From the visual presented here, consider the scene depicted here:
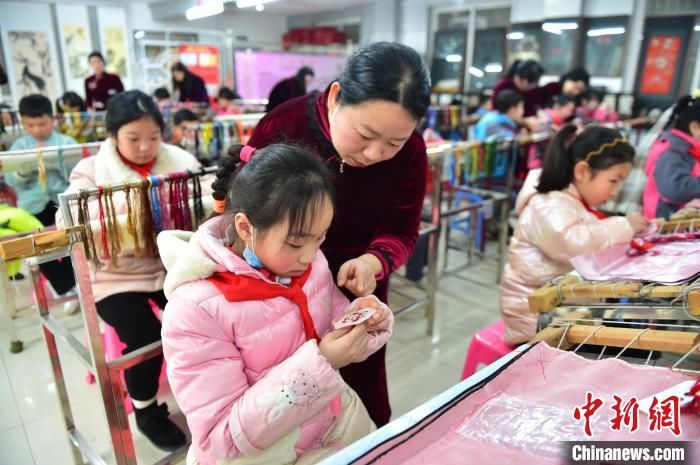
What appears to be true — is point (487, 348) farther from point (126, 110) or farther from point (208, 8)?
point (208, 8)

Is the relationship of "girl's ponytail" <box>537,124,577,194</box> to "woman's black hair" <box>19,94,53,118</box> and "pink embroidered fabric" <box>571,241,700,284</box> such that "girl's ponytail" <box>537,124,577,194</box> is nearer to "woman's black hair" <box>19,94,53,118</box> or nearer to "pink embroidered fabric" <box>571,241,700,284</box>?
"pink embroidered fabric" <box>571,241,700,284</box>

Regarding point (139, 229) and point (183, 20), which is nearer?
point (139, 229)

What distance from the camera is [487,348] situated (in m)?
1.88

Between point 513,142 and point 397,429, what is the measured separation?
9.31ft

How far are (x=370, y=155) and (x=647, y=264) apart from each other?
32.9 inches

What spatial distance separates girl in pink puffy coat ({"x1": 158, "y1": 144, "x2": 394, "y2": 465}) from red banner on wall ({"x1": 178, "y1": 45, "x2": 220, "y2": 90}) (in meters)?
8.23

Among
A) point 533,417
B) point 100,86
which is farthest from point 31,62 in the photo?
point 533,417

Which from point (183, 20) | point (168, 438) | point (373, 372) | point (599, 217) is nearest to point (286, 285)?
point (373, 372)

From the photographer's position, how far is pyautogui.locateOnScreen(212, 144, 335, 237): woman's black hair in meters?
0.90

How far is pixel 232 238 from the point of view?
3.37 ft

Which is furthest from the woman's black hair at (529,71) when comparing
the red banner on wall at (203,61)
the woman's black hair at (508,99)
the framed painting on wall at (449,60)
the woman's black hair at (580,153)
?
the red banner on wall at (203,61)

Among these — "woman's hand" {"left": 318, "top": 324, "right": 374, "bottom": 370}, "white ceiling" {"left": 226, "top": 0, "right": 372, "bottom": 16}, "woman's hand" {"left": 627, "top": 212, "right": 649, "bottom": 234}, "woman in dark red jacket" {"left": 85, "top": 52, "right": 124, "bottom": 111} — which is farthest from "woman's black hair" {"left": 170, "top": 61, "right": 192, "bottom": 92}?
"woman's hand" {"left": 318, "top": 324, "right": 374, "bottom": 370}

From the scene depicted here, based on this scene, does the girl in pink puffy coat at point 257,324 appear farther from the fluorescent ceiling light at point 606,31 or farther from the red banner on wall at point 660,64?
the fluorescent ceiling light at point 606,31

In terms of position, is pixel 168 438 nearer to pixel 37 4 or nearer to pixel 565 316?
pixel 565 316
